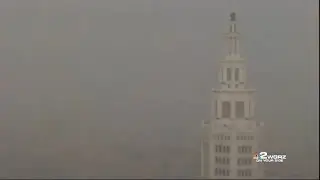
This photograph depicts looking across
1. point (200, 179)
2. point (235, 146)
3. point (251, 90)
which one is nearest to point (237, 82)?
point (251, 90)

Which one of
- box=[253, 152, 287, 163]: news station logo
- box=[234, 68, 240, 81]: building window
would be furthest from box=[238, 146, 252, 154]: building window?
box=[234, 68, 240, 81]: building window

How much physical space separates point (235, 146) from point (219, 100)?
76 centimetres

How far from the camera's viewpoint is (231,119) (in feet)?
35.0

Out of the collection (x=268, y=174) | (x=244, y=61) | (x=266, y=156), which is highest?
(x=244, y=61)

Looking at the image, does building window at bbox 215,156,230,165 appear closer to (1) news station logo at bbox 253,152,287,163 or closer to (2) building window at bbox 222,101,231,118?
(1) news station logo at bbox 253,152,287,163

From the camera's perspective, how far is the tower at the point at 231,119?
1061 cm

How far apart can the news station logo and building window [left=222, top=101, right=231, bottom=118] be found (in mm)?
758

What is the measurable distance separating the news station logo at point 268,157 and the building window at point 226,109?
A: 29.8 inches

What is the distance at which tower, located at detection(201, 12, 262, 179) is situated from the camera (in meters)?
10.6

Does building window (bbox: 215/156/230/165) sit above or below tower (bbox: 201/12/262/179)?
below

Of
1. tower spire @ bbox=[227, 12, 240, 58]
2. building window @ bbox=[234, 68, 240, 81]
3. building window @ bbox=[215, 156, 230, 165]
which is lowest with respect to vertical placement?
building window @ bbox=[215, 156, 230, 165]

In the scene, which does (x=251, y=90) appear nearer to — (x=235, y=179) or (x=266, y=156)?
(x=266, y=156)

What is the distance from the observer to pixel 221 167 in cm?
1038

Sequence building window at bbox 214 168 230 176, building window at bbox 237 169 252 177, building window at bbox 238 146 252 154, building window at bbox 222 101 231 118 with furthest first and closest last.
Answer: building window at bbox 222 101 231 118 → building window at bbox 238 146 252 154 → building window at bbox 214 168 230 176 → building window at bbox 237 169 252 177
